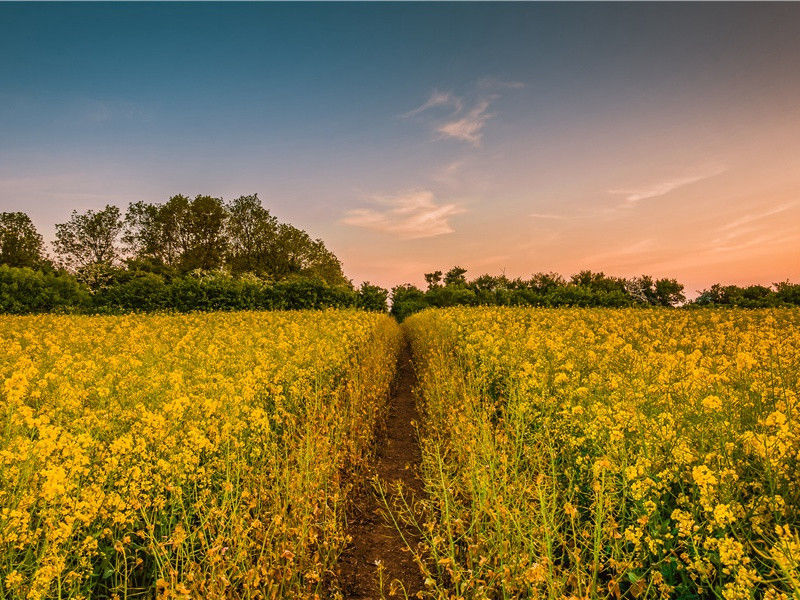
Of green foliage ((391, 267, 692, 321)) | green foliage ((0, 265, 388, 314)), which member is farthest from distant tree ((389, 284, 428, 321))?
green foliage ((0, 265, 388, 314))

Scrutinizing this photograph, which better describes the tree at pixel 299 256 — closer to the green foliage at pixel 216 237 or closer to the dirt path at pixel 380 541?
the green foliage at pixel 216 237

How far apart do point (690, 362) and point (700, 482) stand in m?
3.70

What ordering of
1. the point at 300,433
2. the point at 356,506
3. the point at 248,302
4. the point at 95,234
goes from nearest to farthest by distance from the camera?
the point at 356,506 < the point at 300,433 < the point at 248,302 < the point at 95,234

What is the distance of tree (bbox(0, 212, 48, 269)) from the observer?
5647 cm

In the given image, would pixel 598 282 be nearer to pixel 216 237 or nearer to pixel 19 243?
pixel 216 237

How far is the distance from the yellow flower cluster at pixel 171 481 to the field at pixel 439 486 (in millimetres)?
38

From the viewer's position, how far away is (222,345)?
34.3 ft

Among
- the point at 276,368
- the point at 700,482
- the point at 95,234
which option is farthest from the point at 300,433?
the point at 95,234

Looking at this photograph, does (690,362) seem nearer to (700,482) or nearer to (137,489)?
(700,482)

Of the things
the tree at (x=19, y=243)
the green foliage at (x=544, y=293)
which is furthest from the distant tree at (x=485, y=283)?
the tree at (x=19, y=243)

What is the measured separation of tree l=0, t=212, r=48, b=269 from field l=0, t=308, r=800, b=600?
64234mm

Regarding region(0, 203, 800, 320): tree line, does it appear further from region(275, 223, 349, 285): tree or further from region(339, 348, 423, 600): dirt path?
region(339, 348, 423, 600): dirt path

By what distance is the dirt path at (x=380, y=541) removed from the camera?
446cm

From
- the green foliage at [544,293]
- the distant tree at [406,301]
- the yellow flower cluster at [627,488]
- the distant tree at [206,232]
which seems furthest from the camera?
the distant tree at [206,232]
